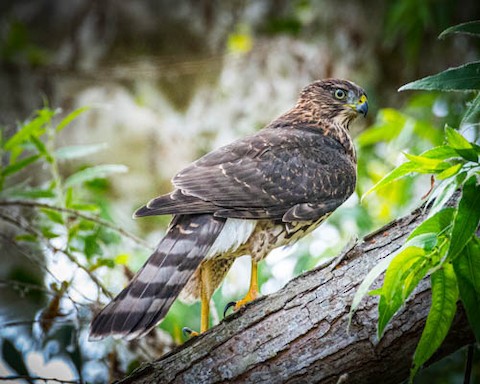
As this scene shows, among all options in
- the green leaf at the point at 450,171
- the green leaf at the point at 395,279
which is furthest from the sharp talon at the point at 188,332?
the green leaf at the point at 450,171

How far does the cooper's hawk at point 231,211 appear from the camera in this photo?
8.30ft

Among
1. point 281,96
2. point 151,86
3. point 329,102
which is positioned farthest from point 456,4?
point 151,86

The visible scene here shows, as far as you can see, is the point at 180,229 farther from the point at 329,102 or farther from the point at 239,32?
the point at 239,32

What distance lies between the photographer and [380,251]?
7.39 ft

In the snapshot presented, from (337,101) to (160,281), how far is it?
190cm

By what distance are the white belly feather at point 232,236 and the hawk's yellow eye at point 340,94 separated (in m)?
1.26

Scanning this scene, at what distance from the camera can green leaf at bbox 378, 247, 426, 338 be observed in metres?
1.77

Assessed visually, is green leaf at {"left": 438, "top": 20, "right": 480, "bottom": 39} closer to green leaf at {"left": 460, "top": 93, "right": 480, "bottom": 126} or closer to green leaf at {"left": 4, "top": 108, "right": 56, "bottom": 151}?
green leaf at {"left": 460, "top": 93, "right": 480, "bottom": 126}

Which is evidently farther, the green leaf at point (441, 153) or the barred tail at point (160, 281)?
the barred tail at point (160, 281)

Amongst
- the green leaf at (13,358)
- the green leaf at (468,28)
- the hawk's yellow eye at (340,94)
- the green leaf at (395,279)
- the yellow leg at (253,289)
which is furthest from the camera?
the hawk's yellow eye at (340,94)

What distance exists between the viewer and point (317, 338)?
2168mm

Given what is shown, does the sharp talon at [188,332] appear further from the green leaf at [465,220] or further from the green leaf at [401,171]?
the green leaf at [465,220]

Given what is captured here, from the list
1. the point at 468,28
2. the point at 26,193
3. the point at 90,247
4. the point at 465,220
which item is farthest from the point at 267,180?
the point at 465,220

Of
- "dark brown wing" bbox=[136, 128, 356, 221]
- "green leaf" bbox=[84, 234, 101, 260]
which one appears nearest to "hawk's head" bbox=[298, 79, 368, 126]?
"dark brown wing" bbox=[136, 128, 356, 221]
